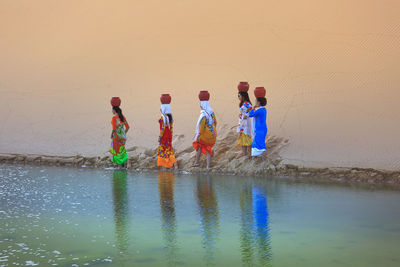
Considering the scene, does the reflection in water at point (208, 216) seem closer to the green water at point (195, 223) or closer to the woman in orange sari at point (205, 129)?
the green water at point (195, 223)

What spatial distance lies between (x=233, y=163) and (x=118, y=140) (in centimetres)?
273

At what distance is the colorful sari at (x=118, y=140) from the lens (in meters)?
11.8

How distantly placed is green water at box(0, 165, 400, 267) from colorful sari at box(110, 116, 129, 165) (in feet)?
7.57

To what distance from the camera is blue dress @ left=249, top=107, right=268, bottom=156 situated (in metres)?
10.6

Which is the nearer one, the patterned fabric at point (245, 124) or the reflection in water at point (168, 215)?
the reflection in water at point (168, 215)

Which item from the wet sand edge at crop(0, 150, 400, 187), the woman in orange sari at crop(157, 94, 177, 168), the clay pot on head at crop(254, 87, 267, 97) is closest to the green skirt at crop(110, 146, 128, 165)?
the wet sand edge at crop(0, 150, 400, 187)

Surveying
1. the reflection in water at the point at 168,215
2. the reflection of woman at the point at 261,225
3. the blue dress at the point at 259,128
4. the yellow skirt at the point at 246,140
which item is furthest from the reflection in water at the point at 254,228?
the yellow skirt at the point at 246,140

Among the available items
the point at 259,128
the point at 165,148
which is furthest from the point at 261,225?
→ the point at 165,148

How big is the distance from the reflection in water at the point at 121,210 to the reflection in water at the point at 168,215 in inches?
16.3

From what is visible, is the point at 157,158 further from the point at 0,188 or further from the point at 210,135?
the point at 0,188

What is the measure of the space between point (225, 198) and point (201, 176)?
2.92 m

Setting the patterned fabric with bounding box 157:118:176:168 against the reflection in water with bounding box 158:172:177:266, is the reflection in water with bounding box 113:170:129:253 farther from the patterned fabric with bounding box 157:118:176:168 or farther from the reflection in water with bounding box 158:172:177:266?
the patterned fabric with bounding box 157:118:176:168

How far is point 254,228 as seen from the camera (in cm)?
568

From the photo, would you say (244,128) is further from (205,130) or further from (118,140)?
(118,140)
